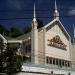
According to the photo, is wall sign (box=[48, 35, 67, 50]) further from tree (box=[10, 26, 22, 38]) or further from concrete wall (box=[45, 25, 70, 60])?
tree (box=[10, 26, 22, 38])

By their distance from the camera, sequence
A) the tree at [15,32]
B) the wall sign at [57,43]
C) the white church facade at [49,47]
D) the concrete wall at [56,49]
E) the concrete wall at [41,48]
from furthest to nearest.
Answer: the tree at [15,32]
the wall sign at [57,43]
the concrete wall at [56,49]
the concrete wall at [41,48]
the white church facade at [49,47]

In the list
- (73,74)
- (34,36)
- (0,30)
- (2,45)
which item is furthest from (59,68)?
(0,30)

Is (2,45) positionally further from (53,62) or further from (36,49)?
(53,62)

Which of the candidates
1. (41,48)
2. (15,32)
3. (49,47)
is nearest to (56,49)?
(49,47)

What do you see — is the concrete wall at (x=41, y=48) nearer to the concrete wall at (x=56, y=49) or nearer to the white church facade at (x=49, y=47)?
the white church facade at (x=49, y=47)

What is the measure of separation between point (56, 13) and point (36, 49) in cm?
1296

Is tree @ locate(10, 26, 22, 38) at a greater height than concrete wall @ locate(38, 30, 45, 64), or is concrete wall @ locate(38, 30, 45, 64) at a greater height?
tree @ locate(10, 26, 22, 38)

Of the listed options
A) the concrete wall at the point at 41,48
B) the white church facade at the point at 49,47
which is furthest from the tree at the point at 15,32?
the concrete wall at the point at 41,48

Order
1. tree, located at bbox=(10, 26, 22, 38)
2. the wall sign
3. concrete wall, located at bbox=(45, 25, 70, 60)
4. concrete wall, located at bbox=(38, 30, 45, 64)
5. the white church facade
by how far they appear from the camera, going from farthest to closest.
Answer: tree, located at bbox=(10, 26, 22, 38) < the wall sign < concrete wall, located at bbox=(45, 25, 70, 60) < concrete wall, located at bbox=(38, 30, 45, 64) < the white church facade

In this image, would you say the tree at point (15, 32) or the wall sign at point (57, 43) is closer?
the wall sign at point (57, 43)

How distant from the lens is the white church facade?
53.2 metres

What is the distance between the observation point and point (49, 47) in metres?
57.0

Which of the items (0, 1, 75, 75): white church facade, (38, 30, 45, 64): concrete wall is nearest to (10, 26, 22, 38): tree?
(0, 1, 75, 75): white church facade

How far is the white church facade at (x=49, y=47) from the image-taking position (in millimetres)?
53188
